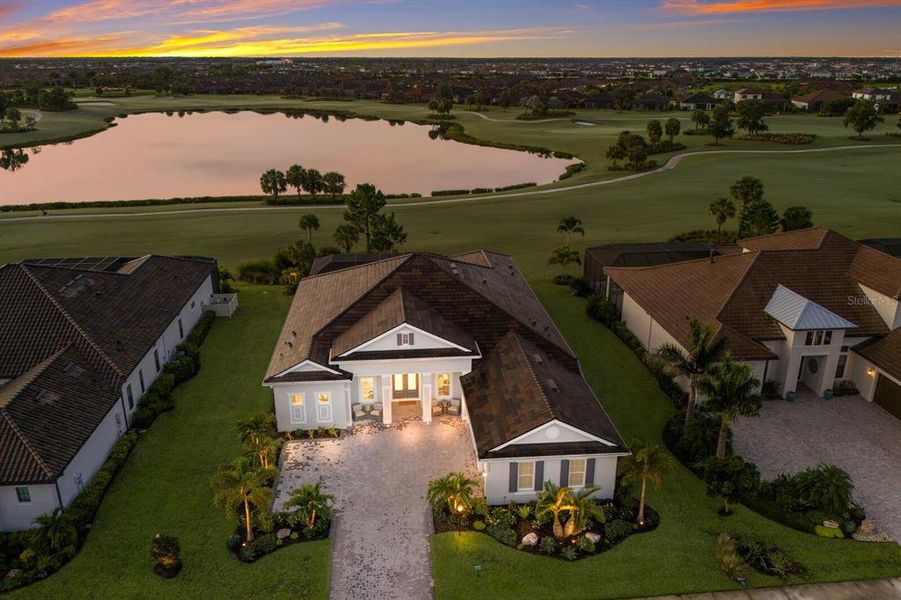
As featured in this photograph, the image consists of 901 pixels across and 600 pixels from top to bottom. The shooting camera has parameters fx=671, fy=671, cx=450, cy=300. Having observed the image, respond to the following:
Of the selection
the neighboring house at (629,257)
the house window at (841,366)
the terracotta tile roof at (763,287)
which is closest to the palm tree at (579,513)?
the terracotta tile roof at (763,287)

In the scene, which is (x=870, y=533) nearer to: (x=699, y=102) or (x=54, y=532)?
(x=54, y=532)

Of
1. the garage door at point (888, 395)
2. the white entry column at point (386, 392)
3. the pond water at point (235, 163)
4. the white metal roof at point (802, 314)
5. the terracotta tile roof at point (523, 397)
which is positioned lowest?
the pond water at point (235, 163)

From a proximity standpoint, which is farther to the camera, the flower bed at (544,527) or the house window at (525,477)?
the house window at (525,477)

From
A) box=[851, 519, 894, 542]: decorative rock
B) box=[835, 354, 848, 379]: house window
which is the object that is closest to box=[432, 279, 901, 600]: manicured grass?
box=[851, 519, 894, 542]: decorative rock

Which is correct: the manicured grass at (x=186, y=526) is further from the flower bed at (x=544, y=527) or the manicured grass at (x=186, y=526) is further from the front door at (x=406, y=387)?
the front door at (x=406, y=387)

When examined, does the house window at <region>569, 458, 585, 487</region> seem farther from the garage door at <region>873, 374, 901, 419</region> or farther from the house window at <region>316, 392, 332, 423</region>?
the garage door at <region>873, 374, 901, 419</region>

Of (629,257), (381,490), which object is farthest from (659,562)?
(629,257)

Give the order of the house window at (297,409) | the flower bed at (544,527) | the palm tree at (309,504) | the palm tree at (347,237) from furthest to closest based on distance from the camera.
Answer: the palm tree at (347,237), the house window at (297,409), the palm tree at (309,504), the flower bed at (544,527)
